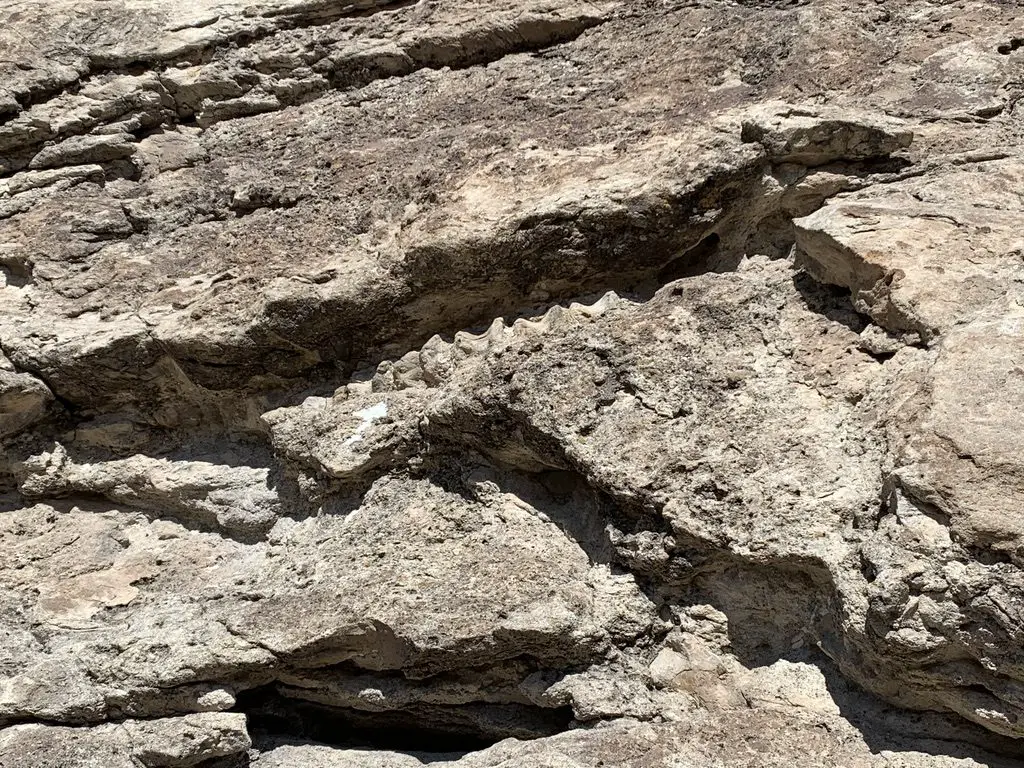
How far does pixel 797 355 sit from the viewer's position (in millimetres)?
3740

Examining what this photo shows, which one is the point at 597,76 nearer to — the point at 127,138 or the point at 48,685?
the point at 127,138

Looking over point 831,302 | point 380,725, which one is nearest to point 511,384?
point 831,302

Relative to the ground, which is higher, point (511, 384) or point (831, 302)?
point (831, 302)

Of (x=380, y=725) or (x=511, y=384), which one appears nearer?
(x=511, y=384)

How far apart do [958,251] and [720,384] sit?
95cm

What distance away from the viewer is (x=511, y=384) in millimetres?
3848

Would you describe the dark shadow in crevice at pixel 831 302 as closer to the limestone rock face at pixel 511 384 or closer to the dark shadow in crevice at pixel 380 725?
the limestone rock face at pixel 511 384

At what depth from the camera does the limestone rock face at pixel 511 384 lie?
10.8 ft

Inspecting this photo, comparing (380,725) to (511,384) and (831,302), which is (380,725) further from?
(831,302)

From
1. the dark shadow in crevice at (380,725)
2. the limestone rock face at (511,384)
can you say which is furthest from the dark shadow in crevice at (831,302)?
the dark shadow in crevice at (380,725)

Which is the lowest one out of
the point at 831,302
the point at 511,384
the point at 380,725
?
the point at 380,725

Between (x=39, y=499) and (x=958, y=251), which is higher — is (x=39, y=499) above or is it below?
below

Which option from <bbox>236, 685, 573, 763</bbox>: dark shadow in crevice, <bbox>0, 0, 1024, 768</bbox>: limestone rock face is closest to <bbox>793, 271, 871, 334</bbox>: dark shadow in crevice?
<bbox>0, 0, 1024, 768</bbox>: limestone rock face

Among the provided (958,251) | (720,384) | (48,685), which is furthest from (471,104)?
(48,685)
